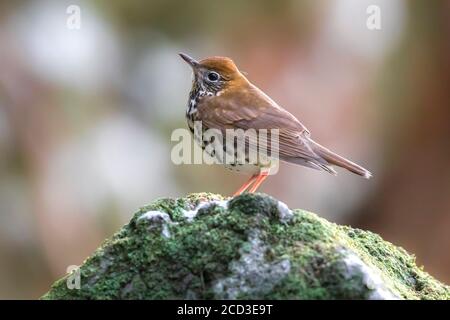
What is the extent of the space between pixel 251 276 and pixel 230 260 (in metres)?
0.13

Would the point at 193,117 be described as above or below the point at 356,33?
below

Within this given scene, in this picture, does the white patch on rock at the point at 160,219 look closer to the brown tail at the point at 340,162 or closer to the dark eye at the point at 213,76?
the brown tail at the point at 340,162

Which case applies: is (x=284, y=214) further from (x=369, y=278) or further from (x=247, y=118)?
(x=247, y=118)

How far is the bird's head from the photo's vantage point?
5352 mm

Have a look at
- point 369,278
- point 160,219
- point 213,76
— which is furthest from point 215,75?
point 369,278

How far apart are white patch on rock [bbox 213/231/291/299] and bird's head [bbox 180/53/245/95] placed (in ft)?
8.09

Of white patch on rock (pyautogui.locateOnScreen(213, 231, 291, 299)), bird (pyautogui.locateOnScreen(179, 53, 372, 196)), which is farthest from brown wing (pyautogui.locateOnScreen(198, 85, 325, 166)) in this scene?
white patch on rock (pyautogui.locateOnScreen(213, 231, 291, 299))

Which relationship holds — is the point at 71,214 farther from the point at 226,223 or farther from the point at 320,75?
the point at 226,223

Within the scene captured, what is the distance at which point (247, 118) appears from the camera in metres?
4.97

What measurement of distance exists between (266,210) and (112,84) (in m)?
5.81

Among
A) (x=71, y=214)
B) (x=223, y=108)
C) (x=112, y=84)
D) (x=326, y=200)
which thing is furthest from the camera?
(x=326, y=200)

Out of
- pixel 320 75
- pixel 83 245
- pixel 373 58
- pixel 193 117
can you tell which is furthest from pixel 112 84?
pixel 193 117

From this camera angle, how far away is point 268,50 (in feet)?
29.8

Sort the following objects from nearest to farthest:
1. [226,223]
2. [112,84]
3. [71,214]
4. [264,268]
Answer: [264,268], [226,223], [71,214], [112,84]
